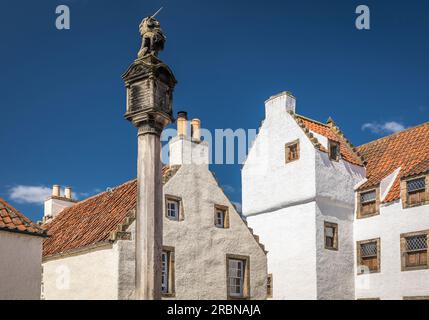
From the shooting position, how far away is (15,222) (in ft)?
62.5

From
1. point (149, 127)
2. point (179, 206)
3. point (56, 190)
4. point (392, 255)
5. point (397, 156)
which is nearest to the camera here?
point (149, 127)

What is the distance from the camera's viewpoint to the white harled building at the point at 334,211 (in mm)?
28109

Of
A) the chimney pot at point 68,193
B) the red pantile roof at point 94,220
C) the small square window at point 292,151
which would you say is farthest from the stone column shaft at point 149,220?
the chimney pot at point 68,193

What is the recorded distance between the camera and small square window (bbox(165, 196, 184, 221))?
24219mm

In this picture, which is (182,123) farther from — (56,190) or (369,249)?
(369,249)

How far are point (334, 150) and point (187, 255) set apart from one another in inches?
398

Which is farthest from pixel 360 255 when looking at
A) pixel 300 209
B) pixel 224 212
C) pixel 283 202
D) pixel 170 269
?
pixel 170 269

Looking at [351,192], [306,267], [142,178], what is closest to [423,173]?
[351,192]

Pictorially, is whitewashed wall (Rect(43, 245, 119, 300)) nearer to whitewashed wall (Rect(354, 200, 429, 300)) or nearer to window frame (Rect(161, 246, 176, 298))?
window frame (Rect(161, 246, 176, 298))

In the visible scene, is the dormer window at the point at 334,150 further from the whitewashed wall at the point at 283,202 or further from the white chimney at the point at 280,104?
the white chimney at the point at 280,104

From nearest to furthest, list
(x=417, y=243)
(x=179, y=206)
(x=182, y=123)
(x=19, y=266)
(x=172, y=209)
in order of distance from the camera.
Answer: (x=19, y=266) < (x=172, y=209) < (x=179, y=206) < (x=182, y=123) < (x=417, y=243)

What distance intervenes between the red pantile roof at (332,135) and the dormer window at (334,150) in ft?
0.69

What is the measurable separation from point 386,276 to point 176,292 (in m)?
10.4
